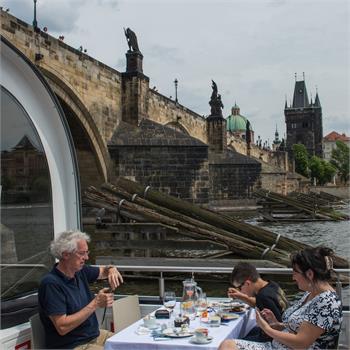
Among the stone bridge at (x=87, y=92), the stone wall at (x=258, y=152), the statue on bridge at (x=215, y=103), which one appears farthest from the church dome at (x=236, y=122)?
the stone bridge at (x=87, y=92)

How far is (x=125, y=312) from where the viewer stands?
378 cm

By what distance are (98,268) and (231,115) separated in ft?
360

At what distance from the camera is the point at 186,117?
29062 mm

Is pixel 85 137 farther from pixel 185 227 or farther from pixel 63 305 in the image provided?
pixel 63 305

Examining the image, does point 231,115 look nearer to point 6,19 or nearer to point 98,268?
point 6,19

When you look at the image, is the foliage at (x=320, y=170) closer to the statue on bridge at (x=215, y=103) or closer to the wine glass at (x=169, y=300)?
the statue on bridge at (x=215, y=103)

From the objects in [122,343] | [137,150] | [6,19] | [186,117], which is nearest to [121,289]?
[122,343]

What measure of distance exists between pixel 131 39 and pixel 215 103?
13308mm

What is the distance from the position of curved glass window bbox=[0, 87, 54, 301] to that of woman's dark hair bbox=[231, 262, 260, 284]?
1.38 metres

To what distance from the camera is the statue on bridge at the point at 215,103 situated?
1267 inches

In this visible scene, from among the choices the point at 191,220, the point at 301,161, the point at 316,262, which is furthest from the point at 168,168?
the point at 301,161

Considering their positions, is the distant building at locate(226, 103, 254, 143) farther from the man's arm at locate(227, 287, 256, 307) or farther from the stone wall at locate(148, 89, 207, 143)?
the man's arm at locate(227, 287, 256, 307)

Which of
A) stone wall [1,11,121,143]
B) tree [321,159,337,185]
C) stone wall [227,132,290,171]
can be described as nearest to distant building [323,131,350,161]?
tree [321,159,337,185]

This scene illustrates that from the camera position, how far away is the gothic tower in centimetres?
10320
